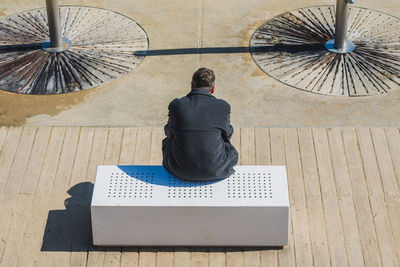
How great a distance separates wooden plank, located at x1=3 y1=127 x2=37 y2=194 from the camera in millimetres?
5867

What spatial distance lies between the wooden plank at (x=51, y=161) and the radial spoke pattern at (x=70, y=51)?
2.54 ft

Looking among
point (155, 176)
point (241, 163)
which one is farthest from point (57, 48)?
point (155, 176)

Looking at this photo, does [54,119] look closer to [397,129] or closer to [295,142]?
[295,142]

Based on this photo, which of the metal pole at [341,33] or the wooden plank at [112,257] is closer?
the wooden plank at [112,257]

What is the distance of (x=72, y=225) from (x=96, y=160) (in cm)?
76

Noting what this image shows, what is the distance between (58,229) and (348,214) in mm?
2126

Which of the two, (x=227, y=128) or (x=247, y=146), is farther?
(x=247, y=146)

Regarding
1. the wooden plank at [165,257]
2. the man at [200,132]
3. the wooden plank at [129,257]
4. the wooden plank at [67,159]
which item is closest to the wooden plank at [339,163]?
the man at [200,132]

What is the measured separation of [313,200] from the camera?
571 cm

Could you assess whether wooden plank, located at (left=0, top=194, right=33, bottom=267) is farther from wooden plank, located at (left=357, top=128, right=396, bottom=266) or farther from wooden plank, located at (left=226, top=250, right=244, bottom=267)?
wooden plank, located at (left=357, top=128, right=396, bottom=266)

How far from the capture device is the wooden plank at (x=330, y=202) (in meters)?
5.27

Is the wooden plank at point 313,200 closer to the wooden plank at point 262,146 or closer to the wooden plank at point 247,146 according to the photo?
the wooden plank at point 262,146

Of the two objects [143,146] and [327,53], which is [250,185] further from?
[327,53]

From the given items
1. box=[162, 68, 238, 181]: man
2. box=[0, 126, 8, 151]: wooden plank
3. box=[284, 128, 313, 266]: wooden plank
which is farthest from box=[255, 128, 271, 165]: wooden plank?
box=[0, 126, 8, 151]: wooden plank
